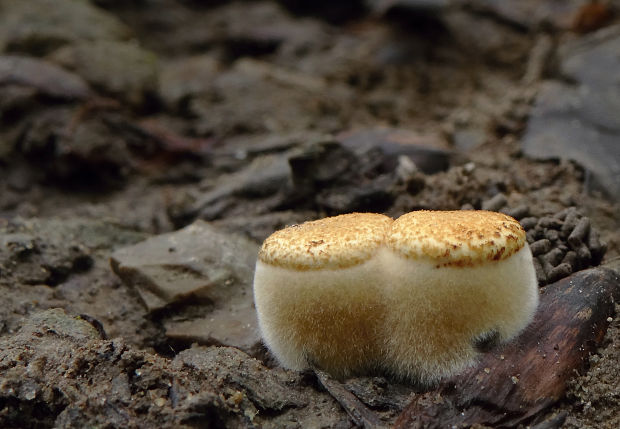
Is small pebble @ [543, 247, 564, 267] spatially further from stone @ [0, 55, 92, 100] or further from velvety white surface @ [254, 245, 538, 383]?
stone @ [0, 55, 92, 100]

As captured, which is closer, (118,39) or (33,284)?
(33,284)

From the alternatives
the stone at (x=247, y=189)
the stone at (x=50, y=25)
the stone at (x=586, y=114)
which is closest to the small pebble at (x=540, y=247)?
the stone at (x=586, y=114)

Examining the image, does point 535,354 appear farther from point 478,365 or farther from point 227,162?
point 227,162

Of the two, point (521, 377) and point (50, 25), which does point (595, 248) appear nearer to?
point (521, 377)

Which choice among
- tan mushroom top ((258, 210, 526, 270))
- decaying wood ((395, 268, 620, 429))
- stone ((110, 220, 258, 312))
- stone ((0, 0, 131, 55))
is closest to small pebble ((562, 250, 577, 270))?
decaying wood ((395, 268, 620, 429))

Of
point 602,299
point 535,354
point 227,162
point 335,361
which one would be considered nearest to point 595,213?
point 602,299

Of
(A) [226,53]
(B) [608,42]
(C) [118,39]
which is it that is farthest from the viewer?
(A) [226,53]
